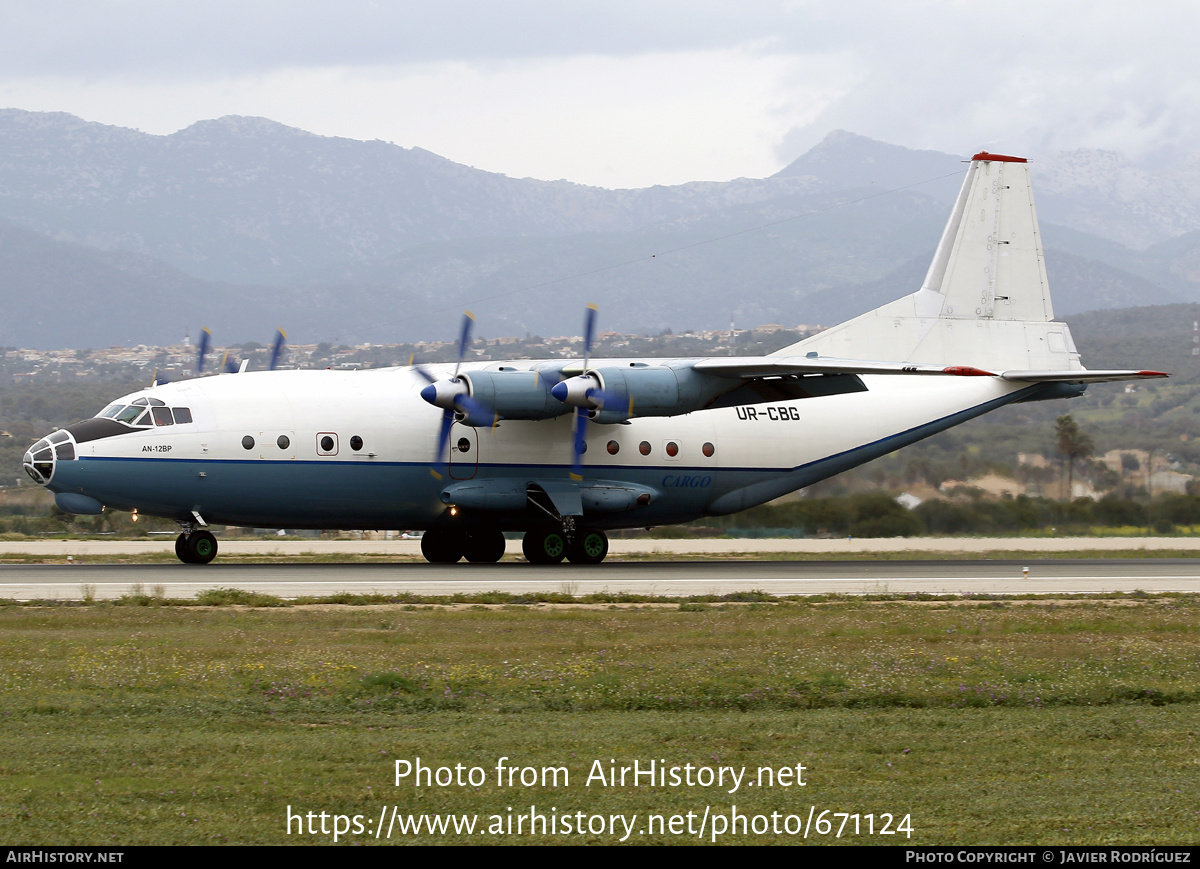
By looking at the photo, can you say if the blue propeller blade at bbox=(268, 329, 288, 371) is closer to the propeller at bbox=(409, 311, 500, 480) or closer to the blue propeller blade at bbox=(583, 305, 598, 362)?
the propeller at bbox=(409, 311, 500, 480)

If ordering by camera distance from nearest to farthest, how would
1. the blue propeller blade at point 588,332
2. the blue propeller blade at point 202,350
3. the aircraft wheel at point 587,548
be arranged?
the blue propeller blade at point 588,332, the aircraft wheel at point 587,548, the blue propeller blade at point 202,350

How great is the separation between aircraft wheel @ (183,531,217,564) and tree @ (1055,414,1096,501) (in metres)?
26.0

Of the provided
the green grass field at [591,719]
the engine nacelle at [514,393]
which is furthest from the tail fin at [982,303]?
the green grass field at [591,719]

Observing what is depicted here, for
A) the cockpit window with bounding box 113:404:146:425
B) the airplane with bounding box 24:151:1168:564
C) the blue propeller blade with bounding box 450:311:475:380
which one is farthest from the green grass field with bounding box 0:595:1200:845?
the blue propeller blade with bounding box 450:311:475:380

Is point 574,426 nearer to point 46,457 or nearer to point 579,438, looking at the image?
point 579,438

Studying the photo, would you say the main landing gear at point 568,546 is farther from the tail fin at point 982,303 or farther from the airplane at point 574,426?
the tail fin at point 982,303

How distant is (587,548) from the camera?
29344mm

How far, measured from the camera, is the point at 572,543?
1148 inches

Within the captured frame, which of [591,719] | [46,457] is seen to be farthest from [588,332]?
[591,719]

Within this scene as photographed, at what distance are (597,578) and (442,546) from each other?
19.8ft

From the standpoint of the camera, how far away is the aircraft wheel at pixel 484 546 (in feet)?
99.9

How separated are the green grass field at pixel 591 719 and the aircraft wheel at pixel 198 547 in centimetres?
781

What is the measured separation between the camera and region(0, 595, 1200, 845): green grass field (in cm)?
828
